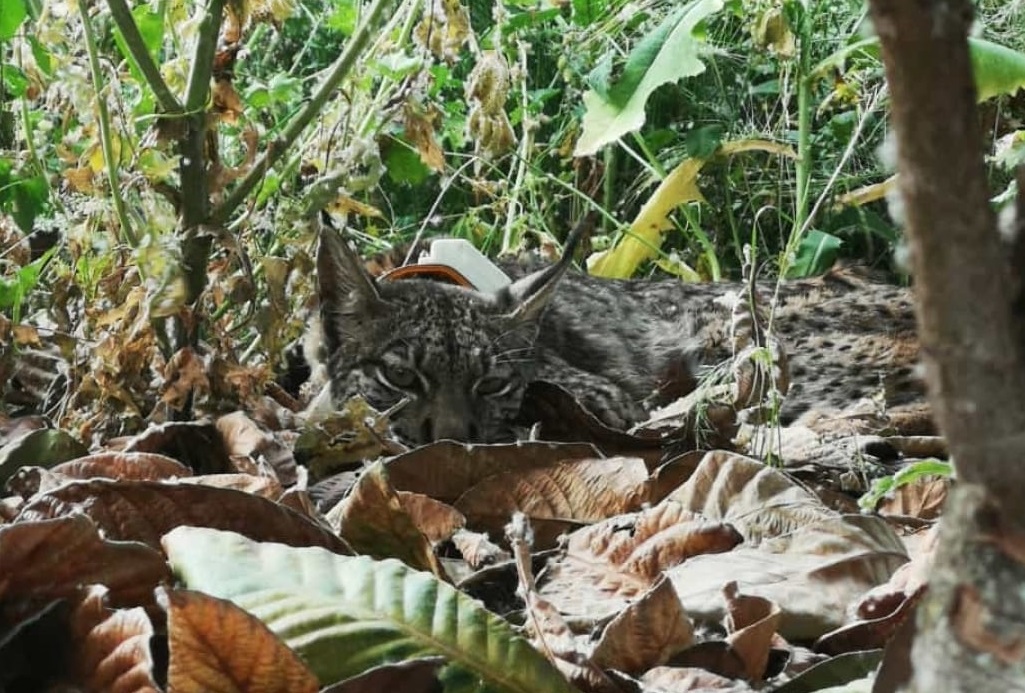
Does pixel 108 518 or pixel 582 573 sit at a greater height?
pixel 108 518

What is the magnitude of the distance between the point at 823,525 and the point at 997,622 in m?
1.22

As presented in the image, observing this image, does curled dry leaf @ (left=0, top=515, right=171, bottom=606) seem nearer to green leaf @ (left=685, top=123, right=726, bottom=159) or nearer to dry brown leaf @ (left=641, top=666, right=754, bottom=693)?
dry brown leaf @ (left=641, top=666, right=754, bottom=693)

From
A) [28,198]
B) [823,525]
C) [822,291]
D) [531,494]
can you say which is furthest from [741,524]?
[822,291]

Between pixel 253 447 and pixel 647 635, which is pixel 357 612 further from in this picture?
pixel 253 447

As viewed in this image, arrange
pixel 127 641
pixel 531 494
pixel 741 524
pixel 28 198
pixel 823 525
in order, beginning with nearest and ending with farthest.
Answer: pixel 127 641
pixel 823 525
pixel 741 524
pixel 531 494
pixel 28 198

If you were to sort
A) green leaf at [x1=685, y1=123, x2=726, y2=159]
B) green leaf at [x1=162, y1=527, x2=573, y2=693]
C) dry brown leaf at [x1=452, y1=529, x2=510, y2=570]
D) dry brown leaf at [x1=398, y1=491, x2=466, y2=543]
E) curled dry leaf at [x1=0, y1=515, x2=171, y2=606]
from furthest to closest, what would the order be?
green leaf at [x1=685, y1=123, x2=726, y2=159]
dry brown leaf at [x1=398, y1=491, x2=466, y2=543]
dry brown leaf at [x1=452, y1=529, x2=510, y2=570]
curled dry leaf at [x1=0, y1=515, x2=171, y2=606]
green leaf at [x1=162, y1=527, x2=573, y2=693]

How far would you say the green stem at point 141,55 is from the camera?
2.56m

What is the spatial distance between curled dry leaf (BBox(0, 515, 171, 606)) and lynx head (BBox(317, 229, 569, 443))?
1.93 metres

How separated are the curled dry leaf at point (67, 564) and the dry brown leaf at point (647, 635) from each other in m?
0.52

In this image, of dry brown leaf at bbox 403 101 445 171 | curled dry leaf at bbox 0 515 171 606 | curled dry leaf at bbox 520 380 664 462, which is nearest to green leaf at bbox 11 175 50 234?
dry brown leaf at bbox 403 101 445 171

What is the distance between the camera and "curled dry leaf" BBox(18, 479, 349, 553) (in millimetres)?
1849

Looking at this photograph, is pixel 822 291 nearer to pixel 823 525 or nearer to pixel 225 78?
pixel 225 78

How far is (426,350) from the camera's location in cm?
373

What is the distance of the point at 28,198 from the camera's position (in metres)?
3.45
